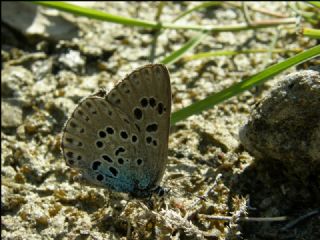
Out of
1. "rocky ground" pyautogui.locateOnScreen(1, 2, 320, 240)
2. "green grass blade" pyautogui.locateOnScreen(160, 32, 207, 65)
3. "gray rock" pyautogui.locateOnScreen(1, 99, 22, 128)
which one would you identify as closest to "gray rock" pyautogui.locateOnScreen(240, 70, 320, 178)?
"rocky ground" pyautogui.locateOnScreen(1, 2, 320, 240)

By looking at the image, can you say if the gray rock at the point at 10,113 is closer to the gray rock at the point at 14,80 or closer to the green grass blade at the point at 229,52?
the gray rock at the point at 14,80

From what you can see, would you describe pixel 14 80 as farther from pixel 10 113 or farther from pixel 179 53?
pixel 179 53

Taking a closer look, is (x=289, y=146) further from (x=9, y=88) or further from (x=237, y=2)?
(x=9, y=88)

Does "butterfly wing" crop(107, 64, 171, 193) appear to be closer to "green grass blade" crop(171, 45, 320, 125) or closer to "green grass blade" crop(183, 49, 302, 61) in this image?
"green grass blade" crop(171, 45, 320, 125)

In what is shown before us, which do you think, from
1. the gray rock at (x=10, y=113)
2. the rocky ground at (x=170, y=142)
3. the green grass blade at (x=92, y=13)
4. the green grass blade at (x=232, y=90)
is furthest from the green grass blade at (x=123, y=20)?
the green grass blade at (x=232, y=90)

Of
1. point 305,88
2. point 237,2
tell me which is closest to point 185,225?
point 305,88

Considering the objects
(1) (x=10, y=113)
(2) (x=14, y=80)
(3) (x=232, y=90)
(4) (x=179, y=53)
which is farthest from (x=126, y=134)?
(2) (x=14, y=80)
